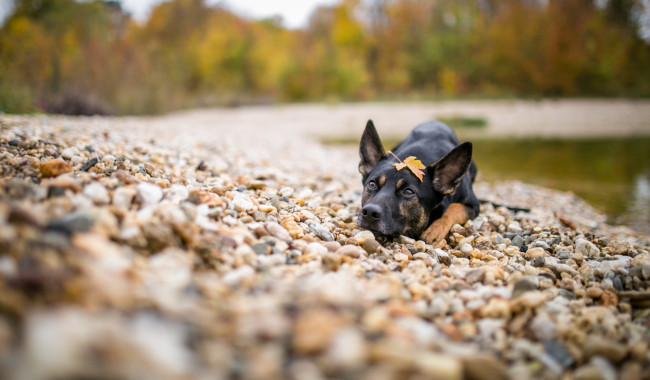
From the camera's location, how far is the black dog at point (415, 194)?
3.56 m

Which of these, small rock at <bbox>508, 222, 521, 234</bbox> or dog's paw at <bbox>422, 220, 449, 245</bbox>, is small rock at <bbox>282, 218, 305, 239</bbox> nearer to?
dog's paw at <bbox>422, 220, 449, 245</bbox>

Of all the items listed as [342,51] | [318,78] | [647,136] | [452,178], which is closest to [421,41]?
[342,51]

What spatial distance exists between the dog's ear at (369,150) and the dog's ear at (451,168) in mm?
613

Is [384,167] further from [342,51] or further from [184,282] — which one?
[342,51]

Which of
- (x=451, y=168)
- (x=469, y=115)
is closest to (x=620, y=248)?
(x=451, y=168)

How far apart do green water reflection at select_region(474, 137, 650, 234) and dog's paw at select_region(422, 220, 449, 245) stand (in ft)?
13.2

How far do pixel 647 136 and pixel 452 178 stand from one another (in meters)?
18.9

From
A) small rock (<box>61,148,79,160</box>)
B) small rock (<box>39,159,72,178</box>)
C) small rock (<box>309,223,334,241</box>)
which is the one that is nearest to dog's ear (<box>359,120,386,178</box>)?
small rock (<box>309,223,334,241</box>)

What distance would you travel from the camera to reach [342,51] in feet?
145

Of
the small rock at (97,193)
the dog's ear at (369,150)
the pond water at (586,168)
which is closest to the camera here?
the small rock at (97,193)

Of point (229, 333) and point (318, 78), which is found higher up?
point (318, 78)

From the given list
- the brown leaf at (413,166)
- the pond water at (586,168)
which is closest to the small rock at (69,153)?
the brown leaf at (413,166)

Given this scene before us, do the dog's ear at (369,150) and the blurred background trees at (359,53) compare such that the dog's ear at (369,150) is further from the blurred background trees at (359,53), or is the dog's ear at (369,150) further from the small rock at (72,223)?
the blurred background trees at (359,53)

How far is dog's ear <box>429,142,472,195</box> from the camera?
375cm
